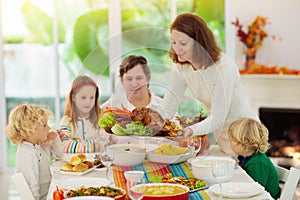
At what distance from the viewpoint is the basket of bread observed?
271 cm

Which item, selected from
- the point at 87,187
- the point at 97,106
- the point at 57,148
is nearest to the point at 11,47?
the point at 57,148

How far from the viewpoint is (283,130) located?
5.26m

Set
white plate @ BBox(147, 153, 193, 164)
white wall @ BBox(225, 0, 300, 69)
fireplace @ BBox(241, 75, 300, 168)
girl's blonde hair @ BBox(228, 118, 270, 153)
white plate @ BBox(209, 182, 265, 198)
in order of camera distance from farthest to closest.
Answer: white wall @ BBox(225, 0, 300, 69) → fireplace @ BBox(241, 75, 300, 168) → girl's blonde hair @ BBox(228, 118, 270, 153) → white plate @ BBox(147, 153, 193, 164) → white plate @ BBox(209, 182, 265, 198)

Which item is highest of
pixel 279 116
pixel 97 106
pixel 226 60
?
pixel 226 60

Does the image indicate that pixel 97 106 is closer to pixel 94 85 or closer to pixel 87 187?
pixel 94 85

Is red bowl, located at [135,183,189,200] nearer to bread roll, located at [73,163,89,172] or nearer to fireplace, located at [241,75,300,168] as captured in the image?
bread roll, located at [73,163,89,172]

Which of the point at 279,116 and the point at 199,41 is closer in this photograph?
the point at 199,41

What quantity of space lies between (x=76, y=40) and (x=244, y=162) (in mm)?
3110

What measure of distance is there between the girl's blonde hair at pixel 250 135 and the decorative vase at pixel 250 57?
87.3 inches

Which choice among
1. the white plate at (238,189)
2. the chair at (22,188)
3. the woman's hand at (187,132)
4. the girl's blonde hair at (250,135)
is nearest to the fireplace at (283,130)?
the girl's blonde hair at (250,135)

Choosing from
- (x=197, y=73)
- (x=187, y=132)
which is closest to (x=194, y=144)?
(x=187, y=132)

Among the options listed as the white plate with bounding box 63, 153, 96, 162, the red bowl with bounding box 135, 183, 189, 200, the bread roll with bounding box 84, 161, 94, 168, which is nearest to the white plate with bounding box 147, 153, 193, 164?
the bread roll with bounding box 84, 161, 94, 168

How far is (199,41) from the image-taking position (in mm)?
2928

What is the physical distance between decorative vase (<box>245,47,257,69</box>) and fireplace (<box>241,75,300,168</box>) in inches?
5.7
